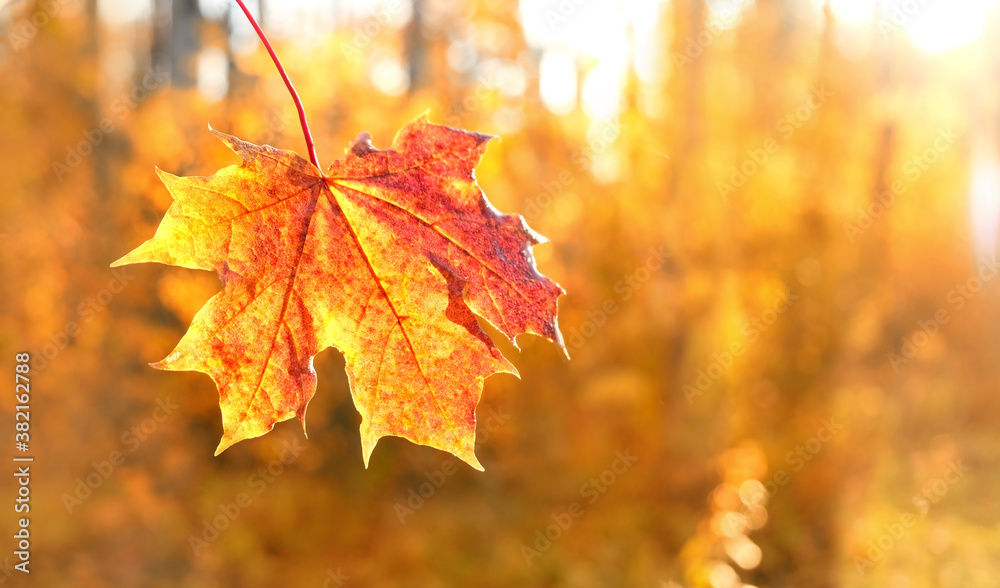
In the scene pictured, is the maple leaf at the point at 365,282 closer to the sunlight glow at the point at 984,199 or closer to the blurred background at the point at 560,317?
the blurred background at the point at 560,317

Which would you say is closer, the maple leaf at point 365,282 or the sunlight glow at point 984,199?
the maple leaf at point 365,282

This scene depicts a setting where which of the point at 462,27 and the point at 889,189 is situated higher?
the point at 462,27

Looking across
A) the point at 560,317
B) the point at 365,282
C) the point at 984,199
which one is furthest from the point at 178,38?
the point at 984,199

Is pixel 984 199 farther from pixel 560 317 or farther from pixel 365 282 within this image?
pixel 365 282

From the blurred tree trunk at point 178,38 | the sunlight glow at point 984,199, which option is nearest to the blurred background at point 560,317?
the blurred tree trunk at point 178,38

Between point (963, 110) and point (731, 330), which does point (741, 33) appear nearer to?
point (731, 330)

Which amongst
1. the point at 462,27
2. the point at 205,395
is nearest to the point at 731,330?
the point at 462,27
